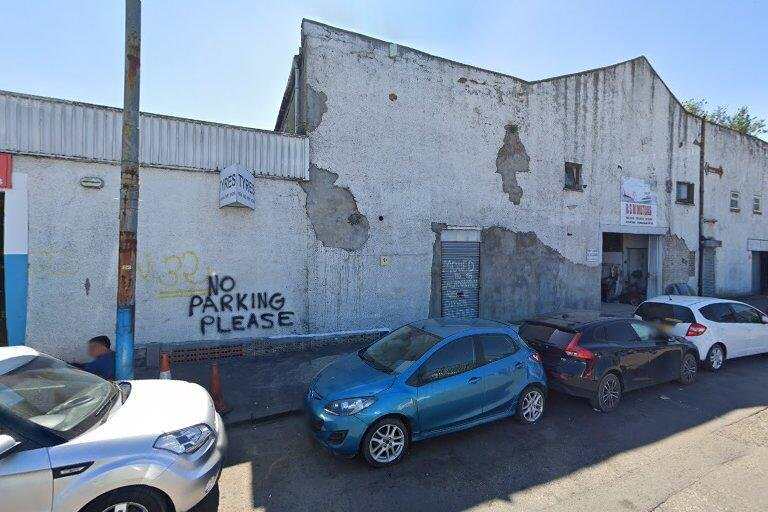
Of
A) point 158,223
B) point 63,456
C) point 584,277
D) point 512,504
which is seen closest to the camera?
point 63,456

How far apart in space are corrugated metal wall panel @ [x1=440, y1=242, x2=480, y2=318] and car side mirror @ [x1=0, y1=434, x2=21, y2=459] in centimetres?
881

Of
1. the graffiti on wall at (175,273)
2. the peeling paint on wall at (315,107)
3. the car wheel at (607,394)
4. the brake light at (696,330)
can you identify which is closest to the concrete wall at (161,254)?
the graffiti on wall at (175,273)

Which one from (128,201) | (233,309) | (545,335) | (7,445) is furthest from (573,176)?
(7,445)

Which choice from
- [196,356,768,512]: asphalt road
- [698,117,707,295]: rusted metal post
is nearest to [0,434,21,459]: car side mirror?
[196,356,768,512]: asphalt road

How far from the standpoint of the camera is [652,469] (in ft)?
14.1

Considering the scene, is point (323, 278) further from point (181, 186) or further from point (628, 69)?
point (628, 69)

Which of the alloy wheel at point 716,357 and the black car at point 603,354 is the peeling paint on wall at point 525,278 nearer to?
the black car at point 603,354

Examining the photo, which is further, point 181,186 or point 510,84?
point 510,84

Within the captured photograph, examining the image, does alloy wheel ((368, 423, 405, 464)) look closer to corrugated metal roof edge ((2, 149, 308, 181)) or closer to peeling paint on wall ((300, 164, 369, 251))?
peeling paint on wall ((300, 164, 369, 251))

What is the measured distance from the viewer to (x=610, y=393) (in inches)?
236

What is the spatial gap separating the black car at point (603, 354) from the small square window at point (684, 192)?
Result: 1160 centimetres

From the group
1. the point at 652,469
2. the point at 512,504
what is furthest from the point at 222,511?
the point at 652,469

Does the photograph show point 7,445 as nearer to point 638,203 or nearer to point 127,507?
point 127,507

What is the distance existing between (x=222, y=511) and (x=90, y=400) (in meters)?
1.57
